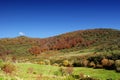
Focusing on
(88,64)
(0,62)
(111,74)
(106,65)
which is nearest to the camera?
(0,62)

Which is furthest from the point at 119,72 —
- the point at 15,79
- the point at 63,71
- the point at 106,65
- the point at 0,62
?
the point at 15,79

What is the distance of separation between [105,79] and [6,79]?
46930 millimetres

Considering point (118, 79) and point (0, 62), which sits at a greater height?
point (0, 62)

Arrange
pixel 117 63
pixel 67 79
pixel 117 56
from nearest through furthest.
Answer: pixel 67 79 → pixel 117 63 → pixel 117 56

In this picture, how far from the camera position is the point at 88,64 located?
93.5 meters

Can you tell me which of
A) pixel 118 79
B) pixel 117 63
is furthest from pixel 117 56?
pixel 118 79

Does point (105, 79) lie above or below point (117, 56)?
below

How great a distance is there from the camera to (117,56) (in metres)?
99.5

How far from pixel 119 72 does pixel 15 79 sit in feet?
192

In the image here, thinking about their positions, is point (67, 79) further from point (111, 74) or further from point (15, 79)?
point (111, 74)

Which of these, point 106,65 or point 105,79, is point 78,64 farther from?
point 105,79

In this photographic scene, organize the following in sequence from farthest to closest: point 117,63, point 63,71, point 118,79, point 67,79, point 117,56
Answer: point 117,56 → point 117,63 → point 118,79 → point 63,71 → point 67,79

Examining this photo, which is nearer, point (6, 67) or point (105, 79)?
point (6, 67)

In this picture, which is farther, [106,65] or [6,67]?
[106,65]
